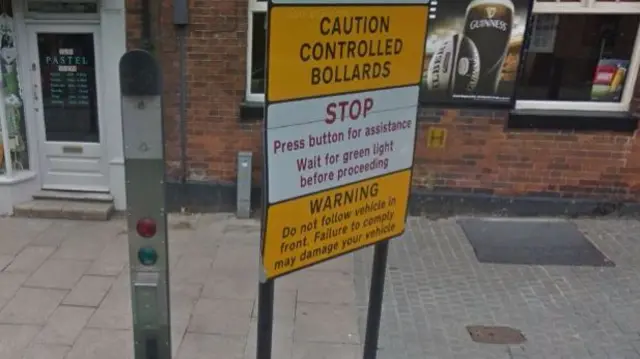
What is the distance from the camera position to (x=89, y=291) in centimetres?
409

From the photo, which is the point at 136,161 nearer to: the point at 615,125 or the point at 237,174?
the point at 237,174

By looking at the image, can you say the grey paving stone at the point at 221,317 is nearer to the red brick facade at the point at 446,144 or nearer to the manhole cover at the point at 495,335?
the manhole cover at the point at 495,335

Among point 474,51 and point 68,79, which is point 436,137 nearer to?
point 474,51

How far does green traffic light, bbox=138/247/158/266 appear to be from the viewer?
2.38 metres

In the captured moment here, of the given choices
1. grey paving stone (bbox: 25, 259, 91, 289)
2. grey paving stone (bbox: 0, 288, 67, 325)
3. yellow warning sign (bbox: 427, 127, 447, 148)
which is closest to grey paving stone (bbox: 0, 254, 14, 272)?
grey paving stone (bbox: 25, 259, 91, 289)

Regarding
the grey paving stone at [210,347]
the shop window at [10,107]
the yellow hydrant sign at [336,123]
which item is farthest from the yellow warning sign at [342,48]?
the shop window at [10,107]

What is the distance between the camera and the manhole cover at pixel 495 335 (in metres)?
3.57

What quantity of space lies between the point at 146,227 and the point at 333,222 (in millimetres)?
852

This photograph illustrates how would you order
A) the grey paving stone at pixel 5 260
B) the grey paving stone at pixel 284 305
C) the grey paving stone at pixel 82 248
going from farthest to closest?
1. the grey paving stone at pixel 82 248
2. the grey paving stone at pixel 5 260
3. the grey paving stone at pixel 284 305

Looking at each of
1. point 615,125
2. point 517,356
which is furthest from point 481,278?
point 615,125

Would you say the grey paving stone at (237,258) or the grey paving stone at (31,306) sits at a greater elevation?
the grey paving stone at (237,258)

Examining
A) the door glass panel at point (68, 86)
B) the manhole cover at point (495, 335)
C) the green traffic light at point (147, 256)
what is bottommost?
the manhole cover at point (495, 335)

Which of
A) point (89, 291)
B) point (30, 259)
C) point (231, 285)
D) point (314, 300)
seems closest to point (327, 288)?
point (314, 300)

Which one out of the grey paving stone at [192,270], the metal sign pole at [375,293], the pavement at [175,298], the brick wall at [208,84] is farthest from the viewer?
the brick wall at [208,84]
